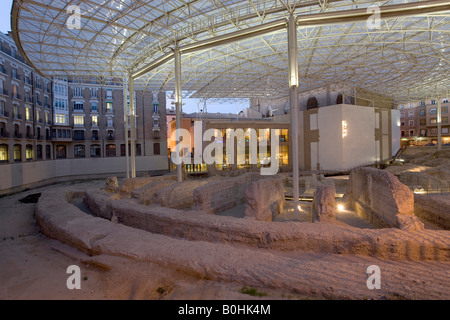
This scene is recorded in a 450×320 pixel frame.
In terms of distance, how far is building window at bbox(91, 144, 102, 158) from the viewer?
35000 millimetres

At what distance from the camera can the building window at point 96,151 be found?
3500cm

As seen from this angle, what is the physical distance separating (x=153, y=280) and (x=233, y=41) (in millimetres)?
14159

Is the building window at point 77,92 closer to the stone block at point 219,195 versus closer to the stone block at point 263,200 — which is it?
the stone block at point 219,195

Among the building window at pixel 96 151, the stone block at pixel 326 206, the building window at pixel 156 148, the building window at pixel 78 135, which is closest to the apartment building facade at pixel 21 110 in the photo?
the building window at pixel 78 135

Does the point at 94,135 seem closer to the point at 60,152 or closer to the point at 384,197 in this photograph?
the point at 60,152

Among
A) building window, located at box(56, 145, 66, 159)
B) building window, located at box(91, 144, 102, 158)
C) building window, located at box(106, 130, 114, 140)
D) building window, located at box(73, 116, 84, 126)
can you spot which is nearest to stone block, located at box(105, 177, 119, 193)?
building window, located at box(91, 144, 102, 158)

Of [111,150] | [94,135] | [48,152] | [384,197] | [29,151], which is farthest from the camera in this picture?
[111,150]

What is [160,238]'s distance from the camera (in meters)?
7.38

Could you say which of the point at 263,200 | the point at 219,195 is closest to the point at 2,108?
the point at 219,195

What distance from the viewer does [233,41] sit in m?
15.3

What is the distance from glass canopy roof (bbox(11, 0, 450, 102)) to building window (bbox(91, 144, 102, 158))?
11.1m

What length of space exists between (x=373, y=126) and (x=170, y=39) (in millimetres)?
29215

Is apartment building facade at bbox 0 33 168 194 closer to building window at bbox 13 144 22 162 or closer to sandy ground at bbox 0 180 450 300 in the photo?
building window at bbox 13 144 22 162
